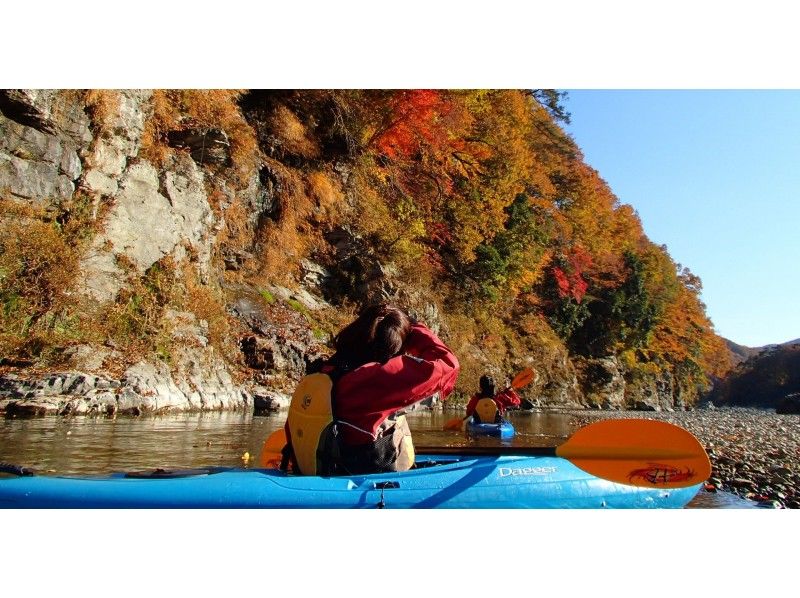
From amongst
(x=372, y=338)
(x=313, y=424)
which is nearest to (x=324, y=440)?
(x=313, y=424)

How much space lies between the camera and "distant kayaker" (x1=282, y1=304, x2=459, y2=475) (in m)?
3.39

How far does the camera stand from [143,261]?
11.6 metres

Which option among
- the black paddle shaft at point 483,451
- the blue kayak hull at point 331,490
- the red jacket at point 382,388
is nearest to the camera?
the blue kayak hull at point 331,490

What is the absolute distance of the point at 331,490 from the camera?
3.37 meters

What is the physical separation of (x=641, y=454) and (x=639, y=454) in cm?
1

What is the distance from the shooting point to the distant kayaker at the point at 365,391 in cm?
339

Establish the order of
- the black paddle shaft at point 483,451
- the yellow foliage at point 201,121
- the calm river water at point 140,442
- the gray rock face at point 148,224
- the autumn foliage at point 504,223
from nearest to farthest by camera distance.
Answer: the black paddle shaft at point 483,451, the calm river water at point 140,442, the gray rock face at point 148,224, the yellow foliage at point 201,121, the autumn foliage at point 504,223

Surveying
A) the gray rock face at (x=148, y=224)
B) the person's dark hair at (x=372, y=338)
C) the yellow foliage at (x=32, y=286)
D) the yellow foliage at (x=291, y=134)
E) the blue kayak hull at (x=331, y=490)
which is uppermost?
the yellow foliage at (x=291, y=134)

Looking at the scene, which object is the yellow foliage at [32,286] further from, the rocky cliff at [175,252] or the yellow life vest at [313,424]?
the yellow life vest at [313,424]

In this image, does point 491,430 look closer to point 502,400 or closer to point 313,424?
point 502,400

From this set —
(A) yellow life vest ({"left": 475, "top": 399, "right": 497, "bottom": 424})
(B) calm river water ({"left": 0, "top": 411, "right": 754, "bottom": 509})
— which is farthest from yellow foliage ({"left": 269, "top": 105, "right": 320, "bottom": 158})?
(A) yellow life vest ({"left": 475, "top": 399, "right": 497, "bottom": 424})

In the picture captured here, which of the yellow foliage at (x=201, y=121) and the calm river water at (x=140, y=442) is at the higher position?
the yellow foliage at (x=201, y=121)

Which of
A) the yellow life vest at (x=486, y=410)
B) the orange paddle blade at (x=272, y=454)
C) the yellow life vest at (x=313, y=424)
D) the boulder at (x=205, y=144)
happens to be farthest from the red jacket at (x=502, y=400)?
the boulder at (x=205, y=144)

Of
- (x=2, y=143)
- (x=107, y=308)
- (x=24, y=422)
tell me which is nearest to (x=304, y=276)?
(x=107, y=308)
